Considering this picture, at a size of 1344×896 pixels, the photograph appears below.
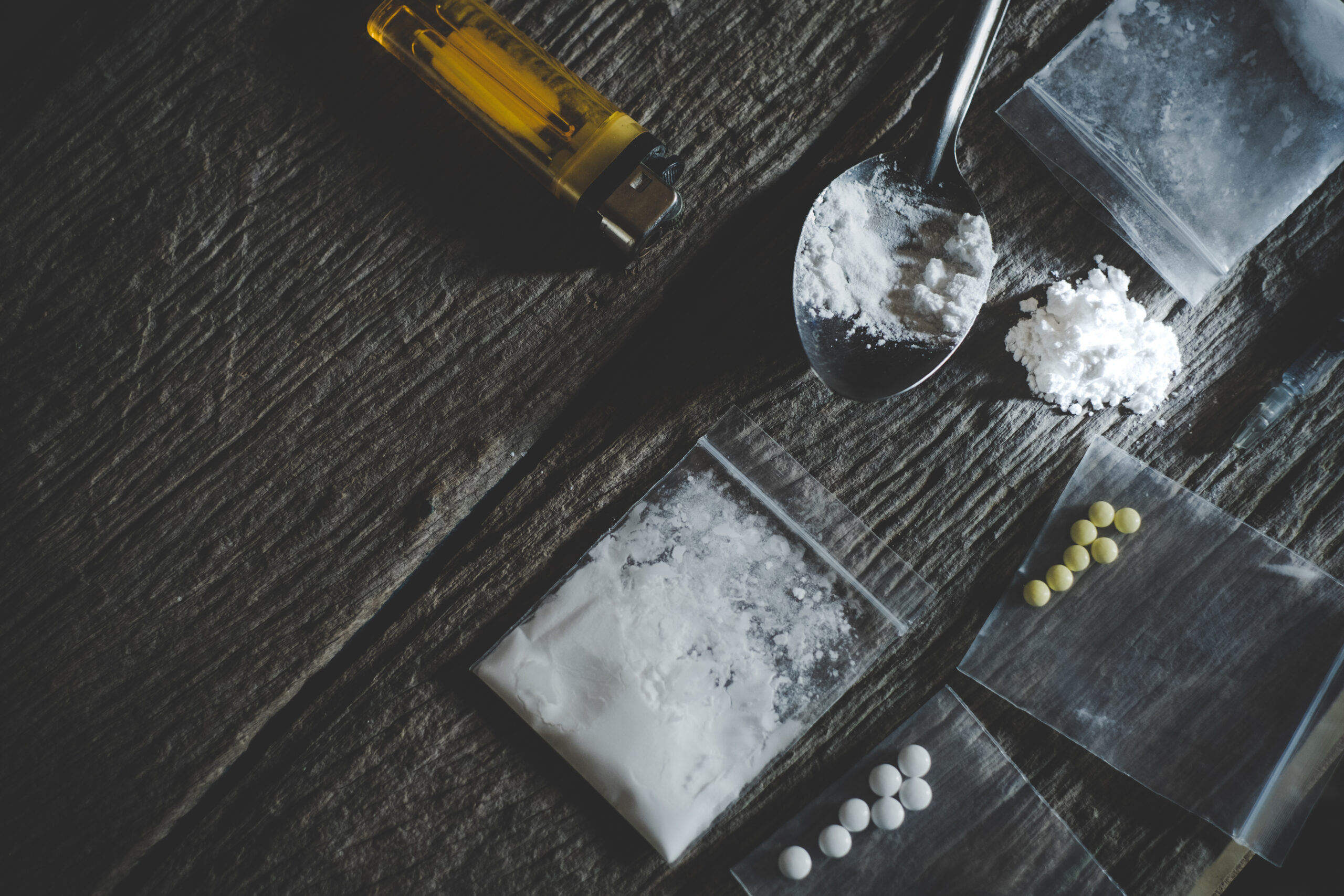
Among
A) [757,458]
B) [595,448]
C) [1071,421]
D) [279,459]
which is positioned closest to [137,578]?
[279,459]

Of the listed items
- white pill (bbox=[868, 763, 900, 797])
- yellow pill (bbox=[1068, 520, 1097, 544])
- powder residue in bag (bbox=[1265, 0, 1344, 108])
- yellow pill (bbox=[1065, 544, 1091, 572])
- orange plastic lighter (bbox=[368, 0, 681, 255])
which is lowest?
white pill (bbox=[868, 763, 900, 797])

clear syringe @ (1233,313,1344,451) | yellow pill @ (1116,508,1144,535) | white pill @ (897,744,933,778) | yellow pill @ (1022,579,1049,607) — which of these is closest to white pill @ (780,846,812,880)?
white pill @ (897,744,933,778)

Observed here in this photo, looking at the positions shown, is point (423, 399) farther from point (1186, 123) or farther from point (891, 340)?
point (1186, 123)

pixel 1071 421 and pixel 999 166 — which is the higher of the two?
pixel 999 166

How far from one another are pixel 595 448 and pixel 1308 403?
609mm

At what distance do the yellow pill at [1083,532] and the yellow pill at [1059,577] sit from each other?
0.03 meters

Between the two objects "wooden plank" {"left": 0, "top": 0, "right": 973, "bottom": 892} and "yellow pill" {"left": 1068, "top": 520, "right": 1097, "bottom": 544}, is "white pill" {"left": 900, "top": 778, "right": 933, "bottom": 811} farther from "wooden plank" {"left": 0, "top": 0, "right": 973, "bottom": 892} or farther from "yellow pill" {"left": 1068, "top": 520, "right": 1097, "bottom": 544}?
"wooden plank" {"left": 0, "top": 0, "right": 973, "bottom": 892}

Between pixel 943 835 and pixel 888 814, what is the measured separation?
6 cm

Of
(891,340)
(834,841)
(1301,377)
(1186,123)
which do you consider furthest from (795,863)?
(1186,123)

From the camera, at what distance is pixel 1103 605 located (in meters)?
0.64

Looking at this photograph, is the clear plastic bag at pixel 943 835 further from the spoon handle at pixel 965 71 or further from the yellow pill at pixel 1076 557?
the spoon handle at pixel 965 71

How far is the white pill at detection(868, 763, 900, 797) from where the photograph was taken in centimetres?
62

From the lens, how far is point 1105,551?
24.9 inches

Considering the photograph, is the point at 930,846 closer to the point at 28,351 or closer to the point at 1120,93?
the point at 1120,93
